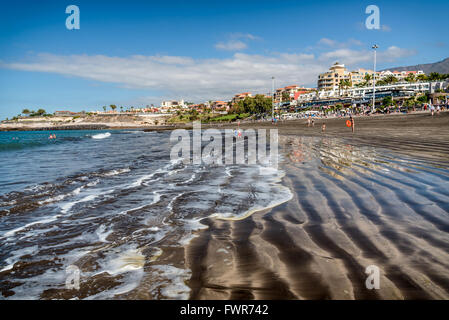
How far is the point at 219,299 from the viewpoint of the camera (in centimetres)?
267

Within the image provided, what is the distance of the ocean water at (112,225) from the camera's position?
320cm

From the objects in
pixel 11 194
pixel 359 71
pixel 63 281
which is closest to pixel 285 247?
pixel 63 281

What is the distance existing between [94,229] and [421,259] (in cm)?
514

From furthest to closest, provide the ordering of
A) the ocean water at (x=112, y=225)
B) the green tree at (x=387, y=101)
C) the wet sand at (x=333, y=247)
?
the green tree at (x=387, y=101)
the ocean water at (x=112, y=225)
the wet sand at (x=333, y=247)

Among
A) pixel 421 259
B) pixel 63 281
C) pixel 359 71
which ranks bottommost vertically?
pixel 63 281

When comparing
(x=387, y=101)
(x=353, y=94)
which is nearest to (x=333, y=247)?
(x=387, y=101)

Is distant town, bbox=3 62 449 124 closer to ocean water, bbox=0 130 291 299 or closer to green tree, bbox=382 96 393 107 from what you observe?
green tree, bbox=382 96 393 107

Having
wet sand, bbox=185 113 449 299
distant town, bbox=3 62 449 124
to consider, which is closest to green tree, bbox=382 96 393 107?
distant town, bbox=3 62 449 124

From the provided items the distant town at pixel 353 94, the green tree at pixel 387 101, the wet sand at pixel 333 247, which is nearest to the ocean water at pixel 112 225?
the wet sand at pixel 333 247

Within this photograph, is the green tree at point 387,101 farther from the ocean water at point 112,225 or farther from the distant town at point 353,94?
the ocean water at point 112,225

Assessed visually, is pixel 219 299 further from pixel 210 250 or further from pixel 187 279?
pixel 210 250

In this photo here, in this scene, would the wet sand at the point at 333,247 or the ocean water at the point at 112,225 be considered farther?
the ocean water at the point at 112,225

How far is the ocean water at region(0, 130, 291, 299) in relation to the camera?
3.20 meters
